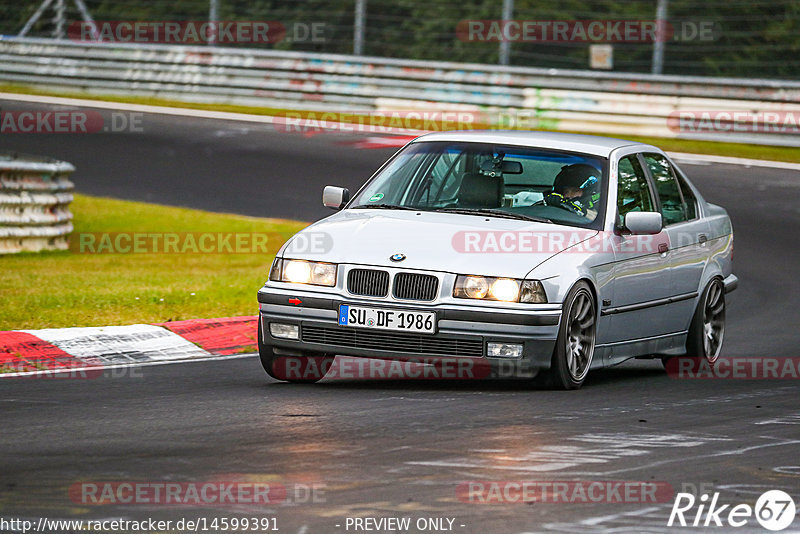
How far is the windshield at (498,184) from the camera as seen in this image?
354 inches

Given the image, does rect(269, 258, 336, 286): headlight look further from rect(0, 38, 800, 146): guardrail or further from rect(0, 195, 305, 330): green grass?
rect(0, 38, 800, 146): guardrail

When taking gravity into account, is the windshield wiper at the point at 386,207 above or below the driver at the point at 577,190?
below

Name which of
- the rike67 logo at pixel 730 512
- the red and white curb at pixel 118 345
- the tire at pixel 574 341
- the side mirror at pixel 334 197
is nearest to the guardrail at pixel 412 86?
the red and white curb at pixel 118 345

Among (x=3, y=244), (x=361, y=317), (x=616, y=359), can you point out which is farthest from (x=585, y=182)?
(x=3, y=244)

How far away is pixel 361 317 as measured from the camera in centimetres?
812

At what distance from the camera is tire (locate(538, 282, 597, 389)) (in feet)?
27.0

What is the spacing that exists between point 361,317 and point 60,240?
8.49 meters

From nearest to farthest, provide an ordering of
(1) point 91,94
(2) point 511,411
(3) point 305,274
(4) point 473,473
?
(4) point 473,473
(2) point 511,411
(3) point 305,274
(1) point 91,94

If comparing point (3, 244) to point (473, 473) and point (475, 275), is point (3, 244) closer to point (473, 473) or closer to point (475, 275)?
point (475, 275)

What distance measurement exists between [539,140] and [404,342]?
6.59 feet

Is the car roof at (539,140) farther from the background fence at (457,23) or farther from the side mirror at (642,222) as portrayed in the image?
the background fence at (457,23)

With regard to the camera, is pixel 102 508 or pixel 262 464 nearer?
pixel 102 508

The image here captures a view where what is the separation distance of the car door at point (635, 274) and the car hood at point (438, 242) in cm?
37

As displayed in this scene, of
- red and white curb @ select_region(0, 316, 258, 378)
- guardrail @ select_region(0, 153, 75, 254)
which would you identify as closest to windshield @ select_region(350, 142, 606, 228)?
red and white curb @ select_region(0, 316, 258, 378)
